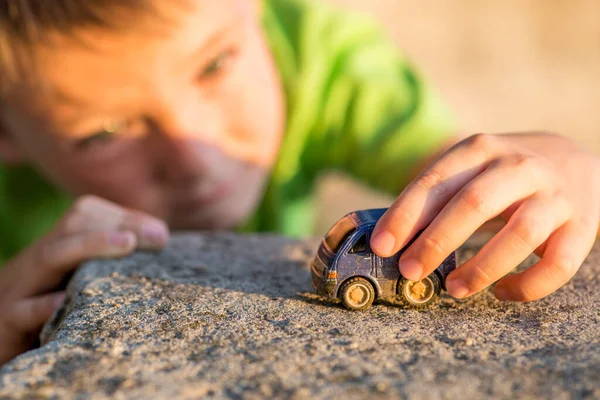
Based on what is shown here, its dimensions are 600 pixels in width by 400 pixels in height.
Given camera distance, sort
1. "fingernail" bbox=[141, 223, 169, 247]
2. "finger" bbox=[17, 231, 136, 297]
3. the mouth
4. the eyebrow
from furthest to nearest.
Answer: the mouth < the eyebrow < "fingernail" bbox=[141, 223, 169, 247] < "finger" bbox=[17, 231, 136, 297]

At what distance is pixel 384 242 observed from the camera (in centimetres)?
133

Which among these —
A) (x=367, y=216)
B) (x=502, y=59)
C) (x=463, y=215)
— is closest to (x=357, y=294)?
(x=367, y=216)

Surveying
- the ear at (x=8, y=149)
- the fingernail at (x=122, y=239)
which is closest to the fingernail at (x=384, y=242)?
the fingernail at (x=122, y=239)

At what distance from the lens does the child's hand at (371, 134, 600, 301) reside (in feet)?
4.36

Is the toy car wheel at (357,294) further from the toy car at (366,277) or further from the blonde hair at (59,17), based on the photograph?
the blonde hair at (59,17)

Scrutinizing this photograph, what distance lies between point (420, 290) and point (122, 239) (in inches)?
35.0

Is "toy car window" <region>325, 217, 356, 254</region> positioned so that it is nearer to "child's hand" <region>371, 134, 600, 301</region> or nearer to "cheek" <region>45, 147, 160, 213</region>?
"child's hand" <region>371, 134, 600, 301</region>

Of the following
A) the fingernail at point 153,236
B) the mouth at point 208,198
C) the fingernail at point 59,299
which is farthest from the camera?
the mouth at point 208,198

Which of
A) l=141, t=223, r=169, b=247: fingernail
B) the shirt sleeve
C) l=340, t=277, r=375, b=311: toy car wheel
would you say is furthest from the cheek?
l=340, t=277, r=375, b=311: toy car wheel

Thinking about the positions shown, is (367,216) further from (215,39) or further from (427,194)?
(215,39)

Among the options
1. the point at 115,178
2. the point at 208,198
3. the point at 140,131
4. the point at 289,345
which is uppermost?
the point at 140,131

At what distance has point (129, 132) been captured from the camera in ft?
8.25

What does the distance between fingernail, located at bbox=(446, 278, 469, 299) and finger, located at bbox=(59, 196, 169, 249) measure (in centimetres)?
93

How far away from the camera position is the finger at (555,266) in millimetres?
1383
